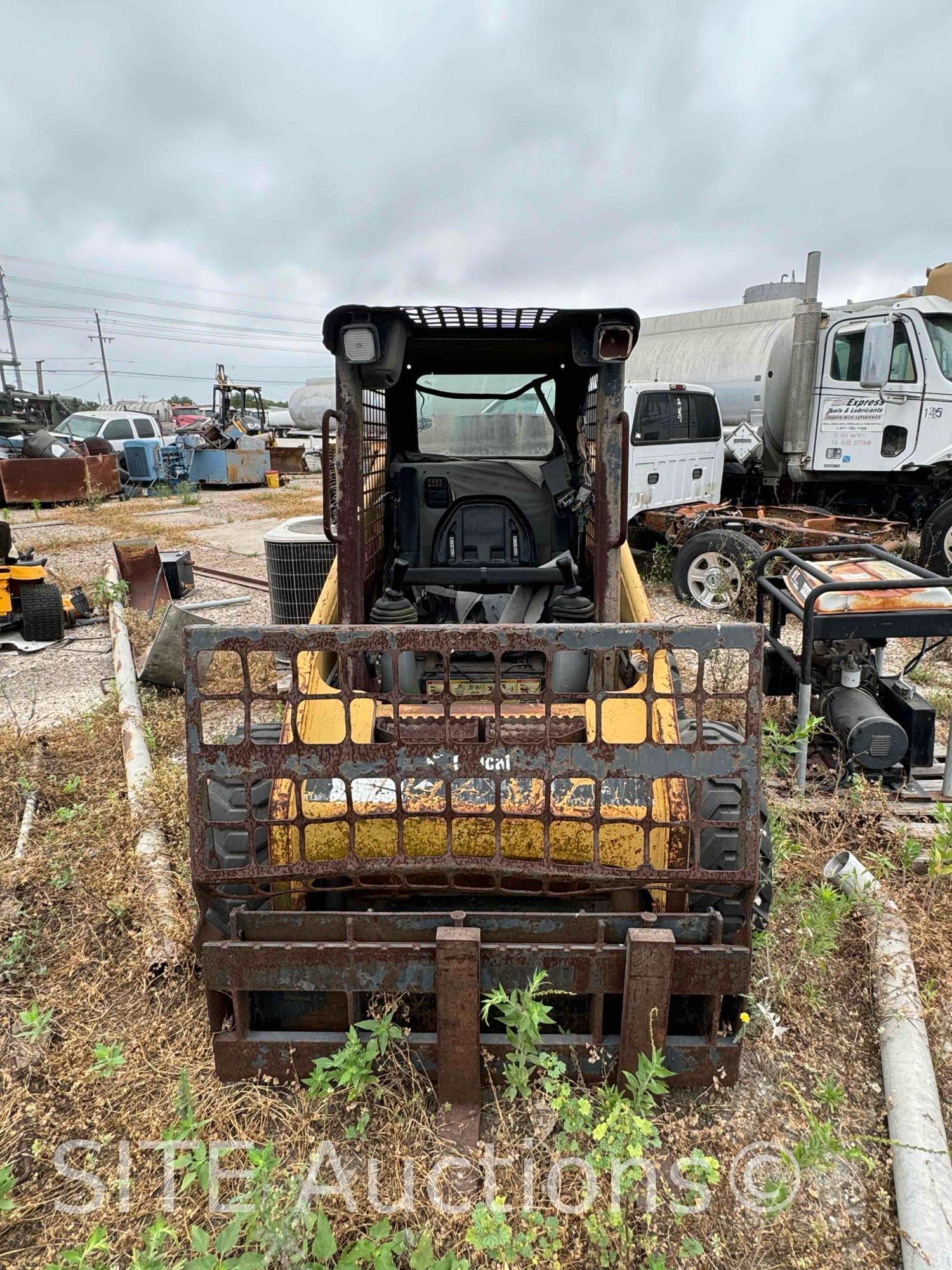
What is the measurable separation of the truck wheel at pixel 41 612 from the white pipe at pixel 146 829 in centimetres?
159

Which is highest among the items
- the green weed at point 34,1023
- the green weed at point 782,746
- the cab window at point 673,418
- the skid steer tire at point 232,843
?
the cab window at point 673,418

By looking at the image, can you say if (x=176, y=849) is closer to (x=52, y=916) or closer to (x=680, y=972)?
(x=52, y=916)

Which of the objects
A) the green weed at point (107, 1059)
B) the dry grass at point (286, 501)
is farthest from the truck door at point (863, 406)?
the dry grass at point (286, 501)

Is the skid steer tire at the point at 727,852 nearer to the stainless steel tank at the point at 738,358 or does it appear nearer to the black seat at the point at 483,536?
the black seat at the point at 483,536

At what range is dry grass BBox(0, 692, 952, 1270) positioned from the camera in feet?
6.44

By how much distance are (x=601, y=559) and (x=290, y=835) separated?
161 centimetres

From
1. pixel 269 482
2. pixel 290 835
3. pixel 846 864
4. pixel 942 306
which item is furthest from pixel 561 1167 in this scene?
pixel 269 482

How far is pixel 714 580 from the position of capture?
25.6 ft

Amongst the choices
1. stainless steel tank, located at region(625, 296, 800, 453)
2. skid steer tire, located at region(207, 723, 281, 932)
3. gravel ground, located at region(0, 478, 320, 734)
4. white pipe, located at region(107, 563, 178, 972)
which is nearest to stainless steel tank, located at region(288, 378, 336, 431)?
gravel ground, located at region(0, 478, 320, 734)

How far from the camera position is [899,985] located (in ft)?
8.70

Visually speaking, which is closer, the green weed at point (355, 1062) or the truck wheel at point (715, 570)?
the green weed at point (355, 1062)

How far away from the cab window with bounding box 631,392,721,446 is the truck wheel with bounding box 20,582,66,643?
19.2 ft

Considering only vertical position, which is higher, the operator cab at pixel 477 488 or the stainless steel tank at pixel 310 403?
the stainless steel tank at pixel 310 403

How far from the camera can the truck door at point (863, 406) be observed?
8336 mm
